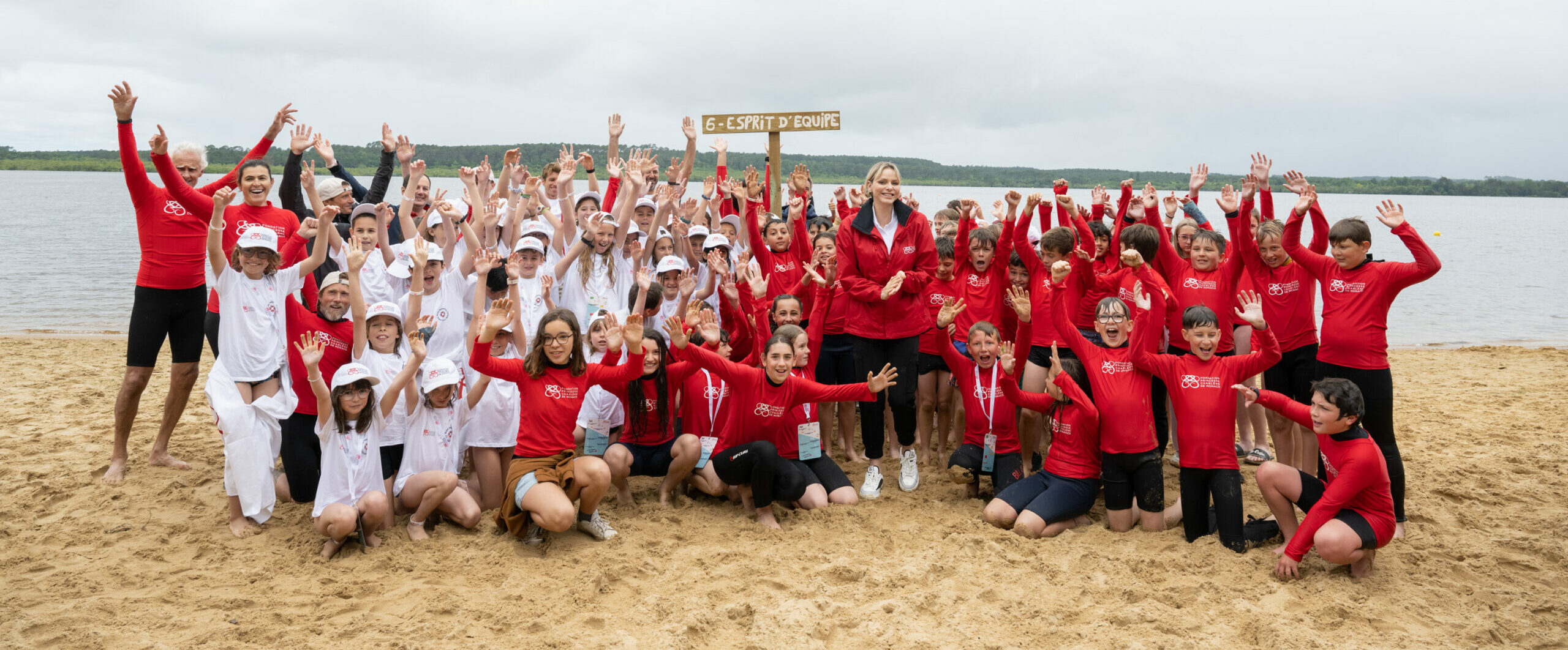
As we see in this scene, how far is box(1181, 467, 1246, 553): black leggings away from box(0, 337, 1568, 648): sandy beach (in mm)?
96

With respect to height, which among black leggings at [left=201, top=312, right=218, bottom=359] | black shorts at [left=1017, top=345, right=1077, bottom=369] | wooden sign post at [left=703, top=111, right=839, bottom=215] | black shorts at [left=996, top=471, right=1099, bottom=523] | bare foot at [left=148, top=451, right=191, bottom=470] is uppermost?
wooden sign post at [left=703, top=111, right=839, bottom=215]

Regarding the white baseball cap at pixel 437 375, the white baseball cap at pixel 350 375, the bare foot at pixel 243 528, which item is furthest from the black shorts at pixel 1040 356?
the bare foot at pixel 243 528

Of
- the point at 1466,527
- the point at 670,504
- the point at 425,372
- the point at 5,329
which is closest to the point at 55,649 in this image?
the point at 425,372

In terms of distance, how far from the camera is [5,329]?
13.9 metres

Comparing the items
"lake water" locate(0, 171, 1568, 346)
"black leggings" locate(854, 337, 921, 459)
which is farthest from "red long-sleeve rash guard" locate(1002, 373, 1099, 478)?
"lake water" locate(0, 171, 1568, 346)

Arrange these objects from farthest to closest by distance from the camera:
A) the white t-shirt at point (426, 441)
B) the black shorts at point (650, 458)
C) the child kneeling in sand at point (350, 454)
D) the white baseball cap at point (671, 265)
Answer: the white baseball cap at point (671, 265) < the black shorts at point (650, 458) < the white t-shirt at point (426, 441) < the child kneeling in sand at point (350, 454)

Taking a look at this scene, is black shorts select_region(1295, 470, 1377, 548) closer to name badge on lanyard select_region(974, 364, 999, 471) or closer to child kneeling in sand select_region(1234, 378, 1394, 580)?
child kneeling in sand select_region(1234, 378, 1394, 580)

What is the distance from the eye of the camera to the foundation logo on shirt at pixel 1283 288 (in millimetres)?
5914

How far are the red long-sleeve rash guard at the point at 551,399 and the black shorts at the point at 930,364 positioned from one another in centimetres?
248

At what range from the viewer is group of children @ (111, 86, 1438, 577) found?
16.7 ft

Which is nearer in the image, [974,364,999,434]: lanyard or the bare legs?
the bare legs

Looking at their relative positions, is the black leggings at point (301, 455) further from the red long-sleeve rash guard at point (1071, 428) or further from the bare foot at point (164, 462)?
the red long-sleeve rash guard at point (1071, 428)

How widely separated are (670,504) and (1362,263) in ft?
15.6

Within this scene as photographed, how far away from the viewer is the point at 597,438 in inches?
239
